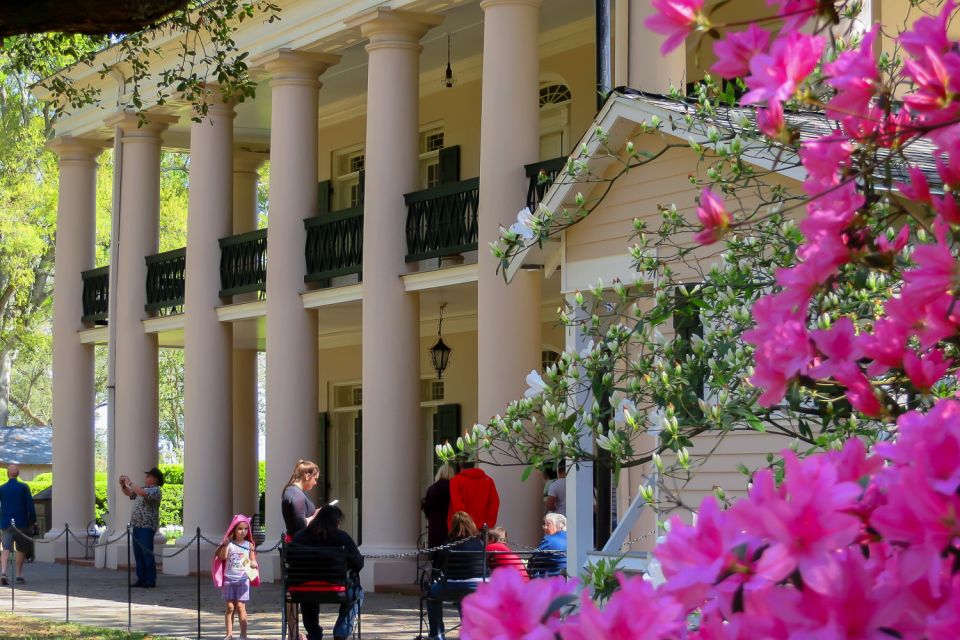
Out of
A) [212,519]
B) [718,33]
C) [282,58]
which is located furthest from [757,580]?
[212,519]

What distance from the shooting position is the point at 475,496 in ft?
48.9

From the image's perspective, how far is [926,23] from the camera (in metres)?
2.01

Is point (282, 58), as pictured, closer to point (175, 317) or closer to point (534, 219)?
point (175, 317)

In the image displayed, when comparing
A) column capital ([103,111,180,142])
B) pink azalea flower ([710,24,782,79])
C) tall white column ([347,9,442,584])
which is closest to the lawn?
tall white column ([347,9,442,584])

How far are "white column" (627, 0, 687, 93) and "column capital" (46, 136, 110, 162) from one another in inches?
533

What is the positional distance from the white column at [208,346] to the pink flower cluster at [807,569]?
20711 mm

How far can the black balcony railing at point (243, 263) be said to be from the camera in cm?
2183

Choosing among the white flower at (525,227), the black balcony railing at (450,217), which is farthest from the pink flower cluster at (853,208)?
the black balcony railing at (450,217)

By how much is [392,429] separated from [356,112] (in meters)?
9.30

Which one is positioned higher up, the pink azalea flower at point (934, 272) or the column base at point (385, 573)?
the pink azalea flower at point (934, 272)

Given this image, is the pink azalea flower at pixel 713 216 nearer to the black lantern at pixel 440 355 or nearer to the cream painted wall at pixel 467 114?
the cream painted wall at pixel 467 114

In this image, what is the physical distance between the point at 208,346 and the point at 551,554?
10694 mm

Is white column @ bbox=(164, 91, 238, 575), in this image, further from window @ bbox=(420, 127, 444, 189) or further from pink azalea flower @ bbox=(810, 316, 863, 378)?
pink azalea flower @ bbox=(810, 316, 863, 378)

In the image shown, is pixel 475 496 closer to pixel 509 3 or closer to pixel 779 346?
pixel 509 3
